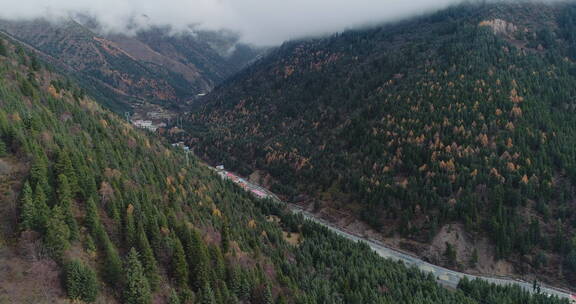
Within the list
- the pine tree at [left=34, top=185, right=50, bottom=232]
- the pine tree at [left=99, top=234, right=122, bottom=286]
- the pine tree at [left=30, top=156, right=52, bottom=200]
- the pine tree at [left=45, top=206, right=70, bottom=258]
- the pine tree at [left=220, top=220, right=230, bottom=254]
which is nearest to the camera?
the pine tree at [left=45, top=206, right=70, bottom=258]

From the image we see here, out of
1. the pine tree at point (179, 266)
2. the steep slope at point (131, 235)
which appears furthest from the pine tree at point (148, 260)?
the pine tree at point (179, 266)

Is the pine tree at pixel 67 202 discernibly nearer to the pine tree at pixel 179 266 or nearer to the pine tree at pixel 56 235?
the pine tree at pixel 56 235

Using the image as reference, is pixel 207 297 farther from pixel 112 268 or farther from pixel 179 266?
pixel 112 268

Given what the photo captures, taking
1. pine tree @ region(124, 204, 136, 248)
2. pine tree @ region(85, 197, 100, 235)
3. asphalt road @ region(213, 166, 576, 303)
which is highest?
pine tree @ region(85, 197, 100, 235)

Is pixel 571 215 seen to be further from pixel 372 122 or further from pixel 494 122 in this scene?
pixel 372 122

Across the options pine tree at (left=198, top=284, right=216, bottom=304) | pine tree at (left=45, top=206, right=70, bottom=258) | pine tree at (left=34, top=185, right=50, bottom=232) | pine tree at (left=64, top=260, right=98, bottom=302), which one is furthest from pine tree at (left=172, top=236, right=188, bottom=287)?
pine tree at (left=34, top=185, right=50, bottom=232)

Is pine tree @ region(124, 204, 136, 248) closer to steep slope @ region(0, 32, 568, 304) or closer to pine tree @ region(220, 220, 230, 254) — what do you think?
steep slope @ region(0, 32, 568, 304)
